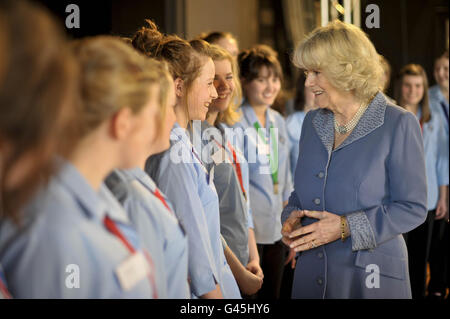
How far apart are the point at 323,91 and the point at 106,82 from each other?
43.1 inches

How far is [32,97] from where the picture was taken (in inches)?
37.4

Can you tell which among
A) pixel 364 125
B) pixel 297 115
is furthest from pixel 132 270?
pixel 297 115

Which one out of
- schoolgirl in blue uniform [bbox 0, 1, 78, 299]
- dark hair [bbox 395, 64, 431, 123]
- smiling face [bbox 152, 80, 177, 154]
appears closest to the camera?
schoolgirl in blue uniform [bbox 0, 1, 78, 299]

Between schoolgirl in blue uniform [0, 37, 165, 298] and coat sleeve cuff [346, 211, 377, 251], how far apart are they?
2.86 feet

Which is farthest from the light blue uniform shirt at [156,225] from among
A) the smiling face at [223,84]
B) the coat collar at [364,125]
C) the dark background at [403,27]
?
the dark background at [403,27]

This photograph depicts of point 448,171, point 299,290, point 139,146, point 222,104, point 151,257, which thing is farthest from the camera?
point 448,171

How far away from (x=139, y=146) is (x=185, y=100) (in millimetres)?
825

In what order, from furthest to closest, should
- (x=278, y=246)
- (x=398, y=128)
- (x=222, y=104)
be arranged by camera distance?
1. (x=278, y=246)
2. (x=222, y=104)
3. (x=398, y=128)

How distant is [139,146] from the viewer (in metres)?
1.14

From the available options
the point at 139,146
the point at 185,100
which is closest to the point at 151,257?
the point at 139,146

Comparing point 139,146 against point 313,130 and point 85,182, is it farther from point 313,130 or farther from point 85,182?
point 313,130

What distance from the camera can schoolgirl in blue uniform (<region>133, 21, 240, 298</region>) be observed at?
1637 millimetres

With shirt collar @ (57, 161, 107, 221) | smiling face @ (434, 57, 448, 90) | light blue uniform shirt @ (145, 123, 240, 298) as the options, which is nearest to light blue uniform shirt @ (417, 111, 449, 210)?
smiling face @ (434, 57, 448, 90)

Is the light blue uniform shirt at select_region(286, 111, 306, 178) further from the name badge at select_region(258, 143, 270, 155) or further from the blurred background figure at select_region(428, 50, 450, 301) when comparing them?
the blurred background figure at select_region(428, 50, 450, 301)
